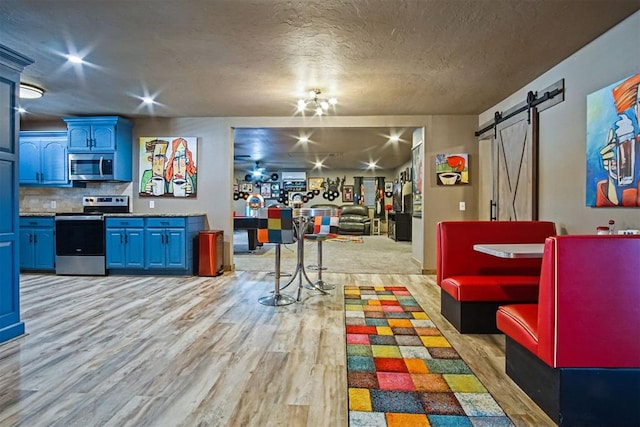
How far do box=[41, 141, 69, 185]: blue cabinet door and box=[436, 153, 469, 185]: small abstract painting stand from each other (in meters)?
5.85

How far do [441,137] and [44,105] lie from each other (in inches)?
227

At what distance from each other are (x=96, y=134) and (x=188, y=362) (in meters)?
4.53

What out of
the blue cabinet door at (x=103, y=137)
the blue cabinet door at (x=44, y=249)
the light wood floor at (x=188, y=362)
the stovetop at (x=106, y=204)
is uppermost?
the blue cabinet door at (x=103, y=137)

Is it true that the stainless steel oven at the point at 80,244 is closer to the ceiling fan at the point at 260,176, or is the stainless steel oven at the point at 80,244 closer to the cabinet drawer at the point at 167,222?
the cabinet drawer at the point at 167,222

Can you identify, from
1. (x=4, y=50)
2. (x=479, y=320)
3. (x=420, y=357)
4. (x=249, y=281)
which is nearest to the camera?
(x=420, y=357)

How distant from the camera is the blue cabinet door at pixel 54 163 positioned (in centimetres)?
557

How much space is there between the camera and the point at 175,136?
5.62m

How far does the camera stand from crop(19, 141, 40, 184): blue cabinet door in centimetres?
557

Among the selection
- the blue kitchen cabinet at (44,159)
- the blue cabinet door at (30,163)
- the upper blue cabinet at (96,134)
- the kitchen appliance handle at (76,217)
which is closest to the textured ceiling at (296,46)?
the upper blue cabinet at (96,134)

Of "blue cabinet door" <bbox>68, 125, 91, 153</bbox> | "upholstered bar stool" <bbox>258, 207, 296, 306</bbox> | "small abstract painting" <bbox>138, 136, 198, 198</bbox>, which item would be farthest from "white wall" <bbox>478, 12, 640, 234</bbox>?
"blue cabinet door" <bbox>68, 125, 91, 153</bbox>

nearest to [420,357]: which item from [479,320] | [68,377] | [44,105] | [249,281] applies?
[479,320]

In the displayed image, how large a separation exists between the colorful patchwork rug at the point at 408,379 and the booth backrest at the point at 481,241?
62 cm

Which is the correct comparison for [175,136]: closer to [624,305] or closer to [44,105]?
[44,105]

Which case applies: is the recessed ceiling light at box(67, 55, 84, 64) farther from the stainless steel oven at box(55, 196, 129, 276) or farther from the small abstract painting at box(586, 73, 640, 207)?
the small abstract painting at box(586, 73, 640, 207)
